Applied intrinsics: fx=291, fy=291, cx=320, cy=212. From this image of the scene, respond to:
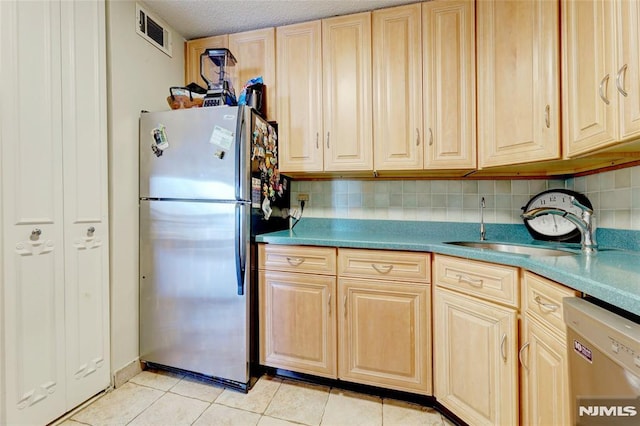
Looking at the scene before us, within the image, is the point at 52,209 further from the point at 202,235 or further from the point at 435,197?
the point at 435,197

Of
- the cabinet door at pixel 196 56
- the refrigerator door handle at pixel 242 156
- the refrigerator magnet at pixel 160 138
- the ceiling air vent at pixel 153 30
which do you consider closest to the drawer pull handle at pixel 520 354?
the refrigerator door handle at pixel 242 156

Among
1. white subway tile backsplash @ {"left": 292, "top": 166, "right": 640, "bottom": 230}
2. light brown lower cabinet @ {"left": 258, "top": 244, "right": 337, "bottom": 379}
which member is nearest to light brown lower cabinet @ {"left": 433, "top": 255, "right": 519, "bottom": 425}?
light brown lower cabinet @ {"left": 258, "top": 244, "right": 337, "bottom": 379}

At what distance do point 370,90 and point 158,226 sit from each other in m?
1.58

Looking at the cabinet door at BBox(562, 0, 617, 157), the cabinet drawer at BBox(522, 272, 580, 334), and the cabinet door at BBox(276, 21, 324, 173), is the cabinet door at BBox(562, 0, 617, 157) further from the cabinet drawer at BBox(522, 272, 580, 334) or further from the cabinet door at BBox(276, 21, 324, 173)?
the cabinet door at BBox(276, 21, 324, 173)

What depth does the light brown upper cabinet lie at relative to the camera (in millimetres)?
953

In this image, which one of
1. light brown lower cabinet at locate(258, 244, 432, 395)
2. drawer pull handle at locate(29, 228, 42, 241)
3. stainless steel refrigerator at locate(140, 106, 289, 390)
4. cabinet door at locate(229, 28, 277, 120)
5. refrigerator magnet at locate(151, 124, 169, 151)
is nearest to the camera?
drawer pull handle at locate(29, 228, 42, 241)

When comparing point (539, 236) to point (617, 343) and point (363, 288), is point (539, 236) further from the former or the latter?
point (617, 343)

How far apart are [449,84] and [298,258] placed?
1368 millimetres

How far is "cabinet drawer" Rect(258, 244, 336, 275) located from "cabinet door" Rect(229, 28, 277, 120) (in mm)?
938

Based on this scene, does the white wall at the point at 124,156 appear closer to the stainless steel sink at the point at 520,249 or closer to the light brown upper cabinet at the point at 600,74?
the stainless steel sink at the point at 520,249

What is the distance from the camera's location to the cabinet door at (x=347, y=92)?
187cm

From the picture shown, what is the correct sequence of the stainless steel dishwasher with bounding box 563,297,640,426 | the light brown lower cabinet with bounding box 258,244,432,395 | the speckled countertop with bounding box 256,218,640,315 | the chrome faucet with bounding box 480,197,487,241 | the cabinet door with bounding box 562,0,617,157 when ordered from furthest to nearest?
1. the chrome faucet with bounding box 480,197,487,241
2. the light brown lower cabinet with bounding box 258,244,432,395
3. the cabinet door with bounding box 562,0,617,157
4. the speckled countertop with bounding box 256,218,640,315
5. the stainless steel dishwasher with bounding box 563,297,640,426

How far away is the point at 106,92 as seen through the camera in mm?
1650

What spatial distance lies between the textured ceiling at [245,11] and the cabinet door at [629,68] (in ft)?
3.78
